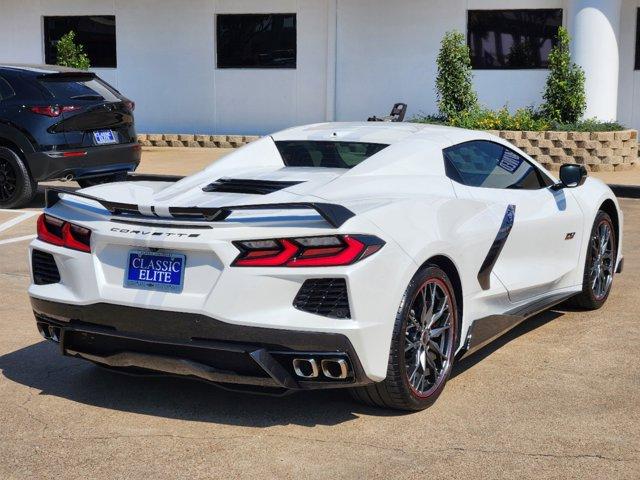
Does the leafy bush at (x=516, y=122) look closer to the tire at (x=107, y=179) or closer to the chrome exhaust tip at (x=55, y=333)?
the tire at (x=107, y=179)

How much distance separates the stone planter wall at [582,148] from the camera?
51.8 feet

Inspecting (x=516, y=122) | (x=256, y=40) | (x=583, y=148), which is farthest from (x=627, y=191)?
(x=256, y=40)

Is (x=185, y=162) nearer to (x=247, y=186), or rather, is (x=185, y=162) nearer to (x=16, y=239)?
(x=16, y=239)

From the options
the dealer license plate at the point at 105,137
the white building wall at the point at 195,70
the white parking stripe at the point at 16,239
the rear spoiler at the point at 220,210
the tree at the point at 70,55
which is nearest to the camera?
the rear spoiler at the point at 220,210

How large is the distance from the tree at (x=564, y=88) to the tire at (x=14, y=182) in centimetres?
850

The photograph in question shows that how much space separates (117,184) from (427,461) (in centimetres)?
229

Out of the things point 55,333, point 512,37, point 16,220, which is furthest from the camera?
point 512,37

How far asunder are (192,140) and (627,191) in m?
9.26

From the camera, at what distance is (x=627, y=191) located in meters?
13.8

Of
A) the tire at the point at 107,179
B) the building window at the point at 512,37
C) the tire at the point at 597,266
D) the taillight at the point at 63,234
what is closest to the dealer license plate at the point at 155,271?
the taillight at the point at 63,234

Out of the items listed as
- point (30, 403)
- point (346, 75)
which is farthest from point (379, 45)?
point (30, 403)

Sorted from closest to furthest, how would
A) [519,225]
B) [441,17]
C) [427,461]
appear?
[427,461], [519,225], [441,17]

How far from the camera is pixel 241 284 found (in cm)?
466

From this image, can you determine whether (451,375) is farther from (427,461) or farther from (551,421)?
(427,461)
